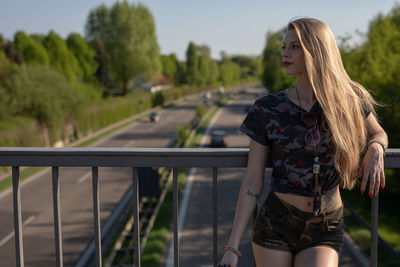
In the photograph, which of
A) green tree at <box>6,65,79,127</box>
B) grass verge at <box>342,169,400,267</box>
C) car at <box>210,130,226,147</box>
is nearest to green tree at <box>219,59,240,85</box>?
car at <box>210,130,226,147</box>

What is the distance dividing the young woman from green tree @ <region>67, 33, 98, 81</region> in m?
49.9

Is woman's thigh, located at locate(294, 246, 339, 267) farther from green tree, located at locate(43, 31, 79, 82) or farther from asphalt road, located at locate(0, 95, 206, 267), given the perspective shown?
green tree, located at locate(43, 31, 79, 82)

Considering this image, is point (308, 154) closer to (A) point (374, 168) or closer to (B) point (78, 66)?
(A) point (374, 168)

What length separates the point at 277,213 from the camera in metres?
1.93

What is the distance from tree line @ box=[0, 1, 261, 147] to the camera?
26569mm

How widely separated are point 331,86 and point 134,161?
112 centimetres

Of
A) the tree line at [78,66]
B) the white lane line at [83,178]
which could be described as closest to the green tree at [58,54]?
the tree line at [78,66]

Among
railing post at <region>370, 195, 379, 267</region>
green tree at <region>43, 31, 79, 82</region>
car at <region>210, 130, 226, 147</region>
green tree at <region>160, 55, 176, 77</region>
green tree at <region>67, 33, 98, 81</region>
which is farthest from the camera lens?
green tree at <region>160, 55, 176, 77</region>

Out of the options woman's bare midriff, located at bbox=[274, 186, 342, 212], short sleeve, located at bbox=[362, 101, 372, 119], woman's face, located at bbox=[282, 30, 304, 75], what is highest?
woman's face, located at bbox=[282, 30, 304, 75]

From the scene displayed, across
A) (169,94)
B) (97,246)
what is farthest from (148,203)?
(169,94)

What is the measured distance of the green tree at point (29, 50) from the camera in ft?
130

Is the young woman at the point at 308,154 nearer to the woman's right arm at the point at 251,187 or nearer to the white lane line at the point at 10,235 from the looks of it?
the woman's right arm at the point at 251,187

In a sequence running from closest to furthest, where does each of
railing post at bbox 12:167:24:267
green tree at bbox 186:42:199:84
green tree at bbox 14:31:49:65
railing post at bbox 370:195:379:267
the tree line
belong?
railing post at bbox 370:195:379:267, railing post at bbox 12:167:24:267, the tree line, green tree at bbox 14:31:49:65, green tree at bbox 186:42:199:84

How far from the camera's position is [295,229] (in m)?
1.90
